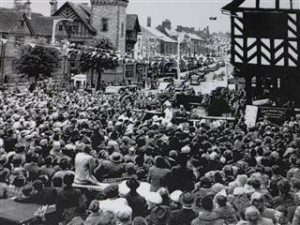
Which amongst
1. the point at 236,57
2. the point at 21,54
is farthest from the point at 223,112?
the point at 21,54

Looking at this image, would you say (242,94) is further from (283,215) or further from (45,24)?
(45,24)

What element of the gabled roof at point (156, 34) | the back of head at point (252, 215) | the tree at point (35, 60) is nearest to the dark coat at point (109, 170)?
the back of head at point (252, 215)

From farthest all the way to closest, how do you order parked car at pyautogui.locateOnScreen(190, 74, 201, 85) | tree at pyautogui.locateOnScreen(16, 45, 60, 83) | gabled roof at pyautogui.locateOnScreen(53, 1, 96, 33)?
gabled roof at pyautogui.locateOnScreen(53, 1, 96, 33), parked car at pyautogui.locateOnScreen(190, 74, 201, 85), tree at pyautogui.locateOnScreen(16, 45, 60, 83)

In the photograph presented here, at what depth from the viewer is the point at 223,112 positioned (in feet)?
77.8

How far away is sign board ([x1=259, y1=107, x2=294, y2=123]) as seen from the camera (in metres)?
19.2

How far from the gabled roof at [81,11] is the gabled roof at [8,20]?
729cm

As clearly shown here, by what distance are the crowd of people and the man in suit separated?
0.05ft

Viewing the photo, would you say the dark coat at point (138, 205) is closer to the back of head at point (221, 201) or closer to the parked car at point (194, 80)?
the back of head at point (221, 201)

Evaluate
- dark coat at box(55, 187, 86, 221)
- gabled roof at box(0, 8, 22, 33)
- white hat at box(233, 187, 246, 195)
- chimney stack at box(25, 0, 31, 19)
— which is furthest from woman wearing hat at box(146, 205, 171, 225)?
chimney stack at box(25, 0, 31, 19)

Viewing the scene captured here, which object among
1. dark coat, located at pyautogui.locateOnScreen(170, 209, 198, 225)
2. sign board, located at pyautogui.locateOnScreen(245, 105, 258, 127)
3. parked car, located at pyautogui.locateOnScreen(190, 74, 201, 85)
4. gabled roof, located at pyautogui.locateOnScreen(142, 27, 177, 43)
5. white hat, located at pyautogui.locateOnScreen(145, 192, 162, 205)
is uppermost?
gabled roof, located at pyautogui.locateOnScreen(142, 27, 177, 43)

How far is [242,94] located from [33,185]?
27.3 meters

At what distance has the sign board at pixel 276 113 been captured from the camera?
757 inches

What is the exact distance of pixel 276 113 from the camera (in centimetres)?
1931

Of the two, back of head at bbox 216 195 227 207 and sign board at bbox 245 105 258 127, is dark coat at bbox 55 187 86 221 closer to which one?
back of head at bbox 216 195 227 207
